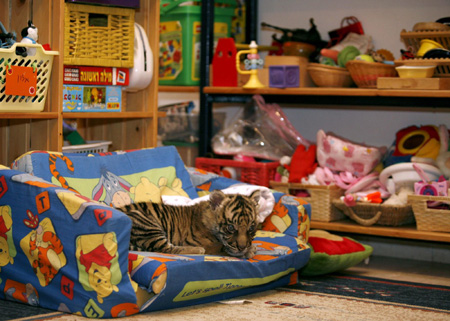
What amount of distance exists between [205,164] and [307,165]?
0.58 metres

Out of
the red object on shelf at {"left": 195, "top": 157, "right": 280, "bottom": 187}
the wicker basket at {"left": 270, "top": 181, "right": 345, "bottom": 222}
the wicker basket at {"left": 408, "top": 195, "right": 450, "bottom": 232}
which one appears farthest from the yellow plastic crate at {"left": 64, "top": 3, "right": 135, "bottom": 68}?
the wicker basket at {"left": 408, "top": 195, "right": 450, "bottom": 232}

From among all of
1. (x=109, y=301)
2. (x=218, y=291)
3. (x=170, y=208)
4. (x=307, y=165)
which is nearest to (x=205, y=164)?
(x=307, y=165)

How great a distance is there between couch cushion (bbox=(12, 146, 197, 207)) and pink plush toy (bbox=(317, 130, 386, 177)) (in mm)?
873

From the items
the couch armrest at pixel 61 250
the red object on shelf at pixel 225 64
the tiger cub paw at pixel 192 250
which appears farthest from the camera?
the red object on shelf at pixel 225 64

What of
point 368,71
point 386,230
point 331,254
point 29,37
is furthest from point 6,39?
point 386,230

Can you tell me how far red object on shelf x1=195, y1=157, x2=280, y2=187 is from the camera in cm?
374

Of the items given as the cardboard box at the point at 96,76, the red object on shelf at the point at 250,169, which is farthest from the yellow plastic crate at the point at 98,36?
the red object on shelf at the point at 250,169

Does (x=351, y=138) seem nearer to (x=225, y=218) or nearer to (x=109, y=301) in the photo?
(x=225, y=218)

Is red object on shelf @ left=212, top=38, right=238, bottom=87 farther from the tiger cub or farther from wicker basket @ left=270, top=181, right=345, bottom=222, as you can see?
the tiger cub

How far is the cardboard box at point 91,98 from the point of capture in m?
3.09

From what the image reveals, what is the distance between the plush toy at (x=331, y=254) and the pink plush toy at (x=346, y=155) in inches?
20.8

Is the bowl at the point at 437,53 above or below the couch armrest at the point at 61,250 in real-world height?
above

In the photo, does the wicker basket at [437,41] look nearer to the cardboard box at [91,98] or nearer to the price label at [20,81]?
the cardboard box at [91,98]

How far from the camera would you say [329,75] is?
143 inches
